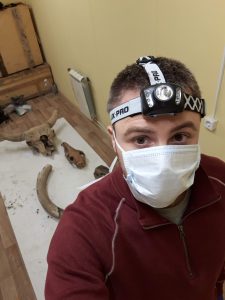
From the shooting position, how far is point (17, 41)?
369cm

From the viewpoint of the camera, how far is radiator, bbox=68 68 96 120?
2779 mm

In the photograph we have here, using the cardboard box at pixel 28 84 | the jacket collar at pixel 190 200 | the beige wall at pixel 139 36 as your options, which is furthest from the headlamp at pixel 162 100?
the cardboard box at pixel 28 84

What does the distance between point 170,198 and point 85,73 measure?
2324 millimetres

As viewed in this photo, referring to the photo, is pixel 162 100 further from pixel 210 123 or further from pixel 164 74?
pixel 210 123

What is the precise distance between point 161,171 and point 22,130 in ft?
9.27

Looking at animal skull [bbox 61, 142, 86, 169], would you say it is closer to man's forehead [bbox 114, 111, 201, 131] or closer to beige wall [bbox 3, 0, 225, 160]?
beige wall [bbox 3, 0, 225, 160]

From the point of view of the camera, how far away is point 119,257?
0.71 meters

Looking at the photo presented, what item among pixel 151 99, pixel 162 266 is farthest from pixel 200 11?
pixel 162 266

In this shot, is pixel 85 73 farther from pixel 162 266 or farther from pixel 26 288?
pixel 162 266

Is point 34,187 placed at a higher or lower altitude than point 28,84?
lower

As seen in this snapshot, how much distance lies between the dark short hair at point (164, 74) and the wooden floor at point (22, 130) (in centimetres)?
144

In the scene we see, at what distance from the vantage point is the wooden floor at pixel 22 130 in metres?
1.68

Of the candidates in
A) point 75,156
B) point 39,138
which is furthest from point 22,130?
point 75,156

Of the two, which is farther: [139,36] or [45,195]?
[45,195]
